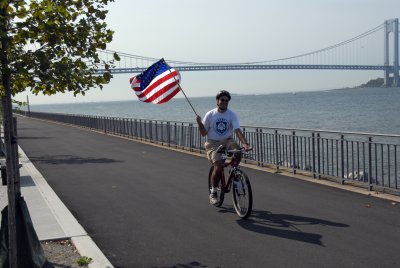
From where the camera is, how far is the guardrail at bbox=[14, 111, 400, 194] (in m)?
10.2

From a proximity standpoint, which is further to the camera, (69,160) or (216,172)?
(69,160)

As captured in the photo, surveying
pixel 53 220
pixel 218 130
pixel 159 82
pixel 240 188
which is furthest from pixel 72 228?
pixel 159 82

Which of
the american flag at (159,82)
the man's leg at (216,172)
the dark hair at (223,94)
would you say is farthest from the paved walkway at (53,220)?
the dark hair at (223,94)

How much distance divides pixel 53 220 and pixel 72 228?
0.63m

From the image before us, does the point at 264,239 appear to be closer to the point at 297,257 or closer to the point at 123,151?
the point at 297,257

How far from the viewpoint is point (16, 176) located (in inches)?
215

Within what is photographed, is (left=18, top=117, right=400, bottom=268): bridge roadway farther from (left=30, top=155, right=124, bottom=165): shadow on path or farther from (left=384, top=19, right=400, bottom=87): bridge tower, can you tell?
(left=384, top=19, right=400, bottom=87): bridge tower

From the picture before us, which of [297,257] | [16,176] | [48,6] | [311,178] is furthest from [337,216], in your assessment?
[48,6]

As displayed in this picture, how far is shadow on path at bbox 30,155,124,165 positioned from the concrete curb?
4.69m

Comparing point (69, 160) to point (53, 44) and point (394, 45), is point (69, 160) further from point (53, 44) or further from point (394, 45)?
point (394, 45)

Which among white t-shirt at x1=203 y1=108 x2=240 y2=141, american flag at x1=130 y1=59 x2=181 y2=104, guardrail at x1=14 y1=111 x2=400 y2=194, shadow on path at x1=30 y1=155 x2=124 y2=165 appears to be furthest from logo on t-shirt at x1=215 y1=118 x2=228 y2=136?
shadow on path at x1=30 y1=155 x2=124 y2=165

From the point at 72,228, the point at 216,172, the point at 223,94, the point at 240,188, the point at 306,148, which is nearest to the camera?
the point at 72,228

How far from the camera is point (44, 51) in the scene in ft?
16.7

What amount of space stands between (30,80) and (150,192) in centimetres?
536
